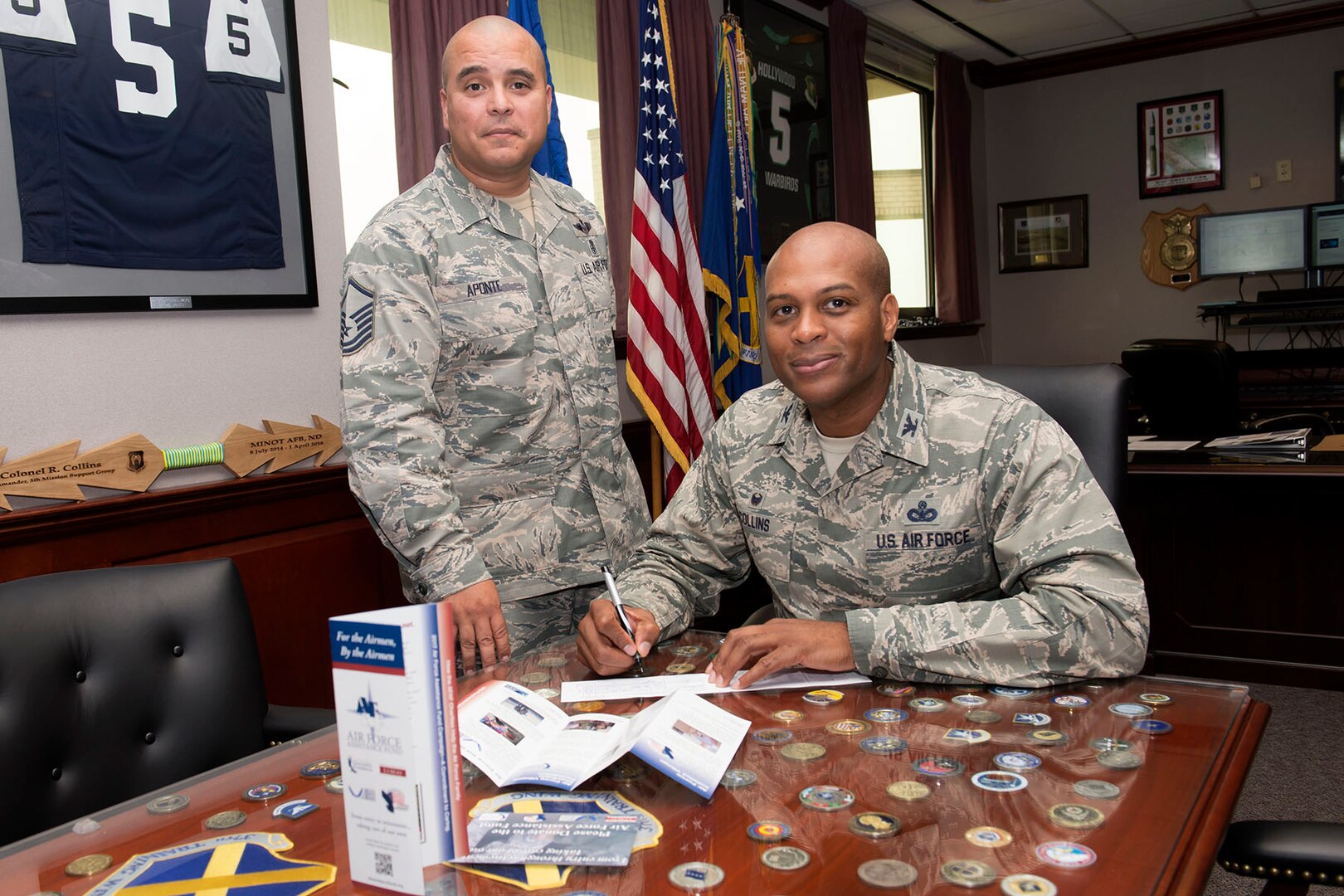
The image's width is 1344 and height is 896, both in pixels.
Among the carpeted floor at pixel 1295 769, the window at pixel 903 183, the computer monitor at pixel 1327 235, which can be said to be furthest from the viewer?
the window at pixel 903 183

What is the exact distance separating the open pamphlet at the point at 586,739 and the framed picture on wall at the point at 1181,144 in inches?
252

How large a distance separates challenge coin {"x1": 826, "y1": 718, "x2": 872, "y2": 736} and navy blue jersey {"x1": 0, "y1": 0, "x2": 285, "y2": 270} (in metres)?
1.70

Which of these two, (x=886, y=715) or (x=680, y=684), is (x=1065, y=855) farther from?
(x=680, y=684)

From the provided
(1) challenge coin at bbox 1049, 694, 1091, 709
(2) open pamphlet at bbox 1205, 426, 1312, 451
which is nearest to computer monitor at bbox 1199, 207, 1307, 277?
(2) open pamphlet at bbox 1205, 426, 1312, 451

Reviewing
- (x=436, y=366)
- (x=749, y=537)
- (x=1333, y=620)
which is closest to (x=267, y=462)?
(x=436, y=366)

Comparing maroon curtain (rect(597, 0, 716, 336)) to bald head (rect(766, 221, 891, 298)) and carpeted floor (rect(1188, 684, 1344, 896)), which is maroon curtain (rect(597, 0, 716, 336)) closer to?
bald head (rect(766, 221, 891, 298))

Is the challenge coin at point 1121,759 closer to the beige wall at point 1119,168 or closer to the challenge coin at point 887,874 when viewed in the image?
the challenge coin at point 887,874

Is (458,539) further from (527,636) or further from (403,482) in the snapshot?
(527,636)

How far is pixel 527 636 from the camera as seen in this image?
6.23 feet

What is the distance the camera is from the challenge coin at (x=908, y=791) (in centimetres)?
90

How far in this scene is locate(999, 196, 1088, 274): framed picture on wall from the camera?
6789 millimetres

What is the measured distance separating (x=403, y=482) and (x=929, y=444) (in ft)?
2.67

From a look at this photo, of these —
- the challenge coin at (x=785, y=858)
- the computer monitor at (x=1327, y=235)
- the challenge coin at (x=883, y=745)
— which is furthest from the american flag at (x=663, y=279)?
the computer monitor at (x=1327, y=235)

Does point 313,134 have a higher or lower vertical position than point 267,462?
higher
